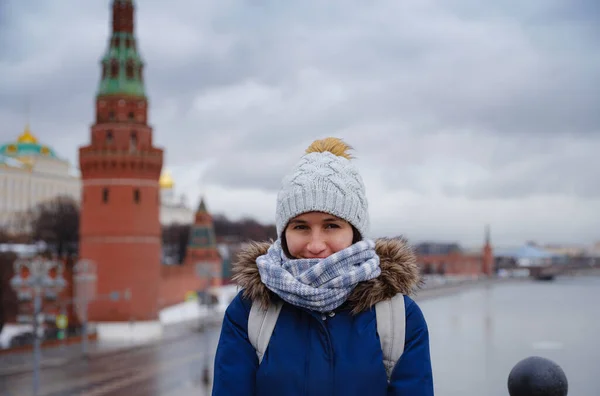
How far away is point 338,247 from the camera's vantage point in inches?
95.0

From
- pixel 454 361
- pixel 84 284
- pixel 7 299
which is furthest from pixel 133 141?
pixel 454 361

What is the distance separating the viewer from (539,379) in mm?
2422

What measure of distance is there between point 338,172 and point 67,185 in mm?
75377

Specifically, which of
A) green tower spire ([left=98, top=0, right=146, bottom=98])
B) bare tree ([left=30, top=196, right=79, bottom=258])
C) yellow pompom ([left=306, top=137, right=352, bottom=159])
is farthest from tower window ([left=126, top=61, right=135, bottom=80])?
yellow pompom ([left=306, top=137, right=352, bottom=159])

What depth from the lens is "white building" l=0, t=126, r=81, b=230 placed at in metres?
68.4

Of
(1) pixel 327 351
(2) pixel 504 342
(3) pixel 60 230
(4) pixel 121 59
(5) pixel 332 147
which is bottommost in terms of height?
(2) pixel 504 342

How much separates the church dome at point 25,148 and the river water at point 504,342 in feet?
125

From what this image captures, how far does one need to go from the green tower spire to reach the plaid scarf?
30384mm

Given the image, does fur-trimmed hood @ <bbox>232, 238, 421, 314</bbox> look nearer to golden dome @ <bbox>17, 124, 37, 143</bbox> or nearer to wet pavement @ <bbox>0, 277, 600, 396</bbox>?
wet pavement @ <bbox>0, 277, 600, 396</bbox>

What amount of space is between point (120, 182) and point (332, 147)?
29.9m

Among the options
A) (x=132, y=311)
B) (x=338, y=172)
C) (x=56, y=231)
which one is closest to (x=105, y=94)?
(x=132, y=311)

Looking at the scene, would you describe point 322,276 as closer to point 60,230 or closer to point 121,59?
point 121,59

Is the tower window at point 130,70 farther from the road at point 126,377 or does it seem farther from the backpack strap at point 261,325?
the backpack strap at point 261,325

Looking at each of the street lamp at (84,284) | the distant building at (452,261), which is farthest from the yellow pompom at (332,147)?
the distant building at (452,261)
